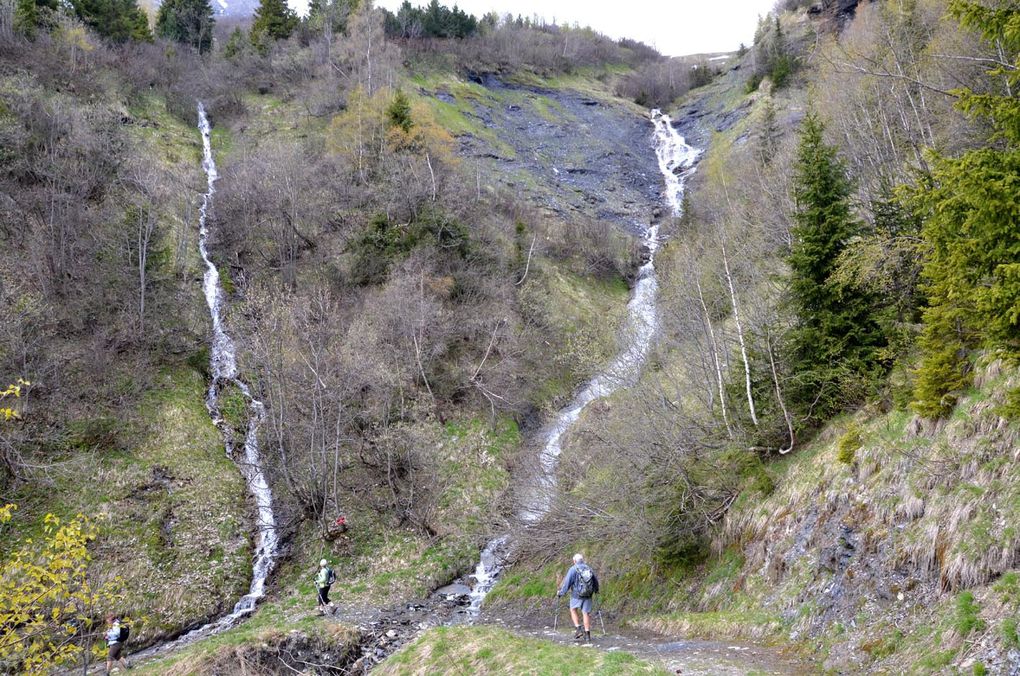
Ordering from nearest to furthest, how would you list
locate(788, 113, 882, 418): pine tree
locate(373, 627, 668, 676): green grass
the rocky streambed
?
locate(373, 627, 668, 676): green grass < locate(788, 113, 882, 418): pine tree < the rocky streambed

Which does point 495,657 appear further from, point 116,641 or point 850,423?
point 116,641

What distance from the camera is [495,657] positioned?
11414 mm

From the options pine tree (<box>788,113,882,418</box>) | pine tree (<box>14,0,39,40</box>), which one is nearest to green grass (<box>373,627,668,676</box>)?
pine tree (<box>788,113,882,418</box>)

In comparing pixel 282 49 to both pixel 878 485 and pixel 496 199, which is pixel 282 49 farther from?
pixel 878 485

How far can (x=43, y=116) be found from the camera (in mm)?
34875

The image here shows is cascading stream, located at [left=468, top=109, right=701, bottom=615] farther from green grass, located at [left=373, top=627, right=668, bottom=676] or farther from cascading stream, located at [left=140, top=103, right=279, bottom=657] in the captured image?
cascading stream, located at [left=140, top=103, right=279, bottom=657]

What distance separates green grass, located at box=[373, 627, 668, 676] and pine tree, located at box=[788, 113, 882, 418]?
8717 millimetres

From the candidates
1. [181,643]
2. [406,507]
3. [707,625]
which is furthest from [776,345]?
[181,643]

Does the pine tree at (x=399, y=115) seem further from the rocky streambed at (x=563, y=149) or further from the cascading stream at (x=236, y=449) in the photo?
the cascading stream at (x=236, y=449)

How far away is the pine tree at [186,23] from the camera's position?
203 ft

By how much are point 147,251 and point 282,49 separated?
123 feet

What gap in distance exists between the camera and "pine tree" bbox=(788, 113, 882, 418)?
1455cm

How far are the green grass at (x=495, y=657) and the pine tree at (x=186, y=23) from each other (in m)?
67.8

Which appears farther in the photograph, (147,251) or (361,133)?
(361,133)
